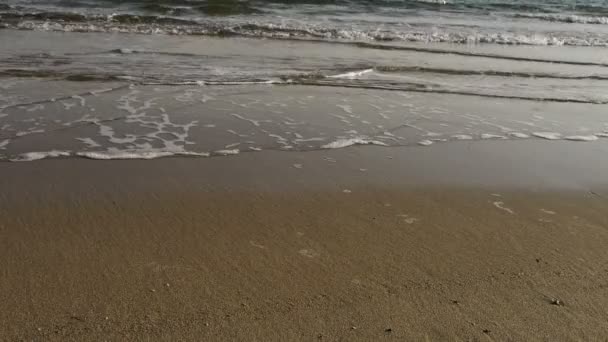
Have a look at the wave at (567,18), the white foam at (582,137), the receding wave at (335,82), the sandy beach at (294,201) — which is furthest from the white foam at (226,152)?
the wave at (567,18)

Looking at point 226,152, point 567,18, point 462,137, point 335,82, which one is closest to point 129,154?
point 226,152

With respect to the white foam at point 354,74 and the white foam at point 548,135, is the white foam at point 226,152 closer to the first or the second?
the white foam at point 548,135

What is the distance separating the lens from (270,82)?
820 centimetres

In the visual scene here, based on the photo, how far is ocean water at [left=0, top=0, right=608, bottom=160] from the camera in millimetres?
5773

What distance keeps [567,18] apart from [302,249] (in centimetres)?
2054

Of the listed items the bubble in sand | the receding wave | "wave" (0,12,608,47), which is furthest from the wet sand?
"wave" (0,12,608,47)

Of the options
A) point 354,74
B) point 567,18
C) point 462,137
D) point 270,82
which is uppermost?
point 567,18

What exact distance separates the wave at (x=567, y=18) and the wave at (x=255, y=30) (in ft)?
16.0

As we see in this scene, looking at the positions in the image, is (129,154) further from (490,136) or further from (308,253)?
(490,136)

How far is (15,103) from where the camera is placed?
650cm

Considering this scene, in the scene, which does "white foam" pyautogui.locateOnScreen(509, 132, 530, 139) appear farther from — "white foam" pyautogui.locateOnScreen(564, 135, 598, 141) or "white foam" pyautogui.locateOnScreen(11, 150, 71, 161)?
"white foam" pyautogui.locateOnScreen(11, 150, 71, 161)

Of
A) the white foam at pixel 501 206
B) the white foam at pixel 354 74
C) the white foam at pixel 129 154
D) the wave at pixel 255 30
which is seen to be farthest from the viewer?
the wave at pixel 255 30

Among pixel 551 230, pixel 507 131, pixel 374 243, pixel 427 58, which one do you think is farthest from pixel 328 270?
pixel 427 58

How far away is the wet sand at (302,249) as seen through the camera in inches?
107
